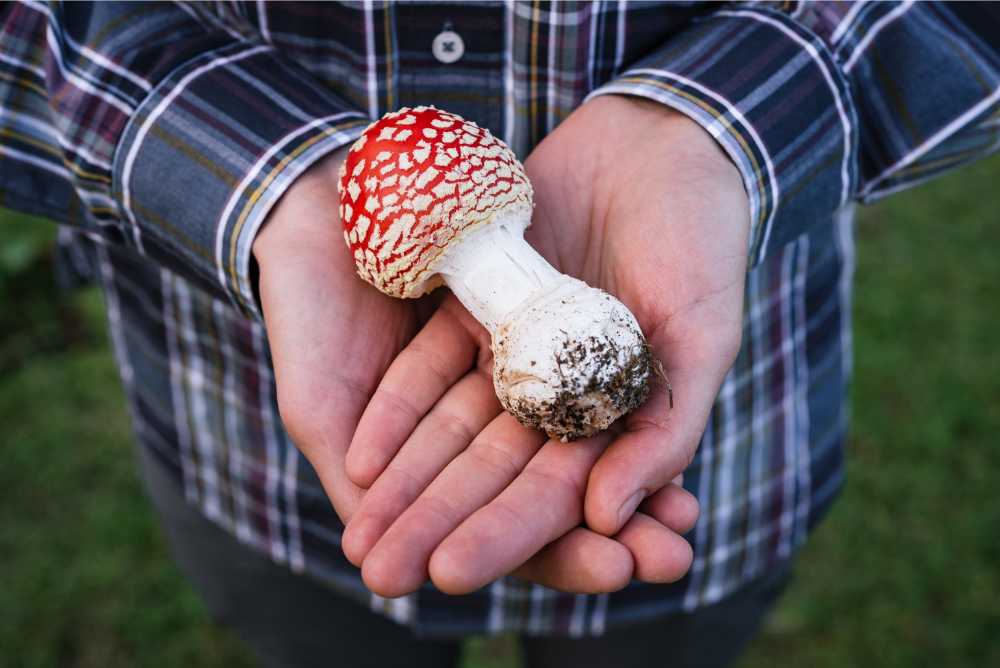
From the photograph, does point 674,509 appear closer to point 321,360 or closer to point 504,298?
point 504,298

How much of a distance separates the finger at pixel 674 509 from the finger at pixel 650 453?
4 cm

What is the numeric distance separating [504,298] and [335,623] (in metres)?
1.35

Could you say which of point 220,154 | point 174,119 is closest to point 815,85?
point 220,154

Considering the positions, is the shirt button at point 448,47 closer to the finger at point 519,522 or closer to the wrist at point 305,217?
the wrist at point 305,217

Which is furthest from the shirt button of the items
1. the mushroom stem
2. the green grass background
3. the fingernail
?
the green grass background

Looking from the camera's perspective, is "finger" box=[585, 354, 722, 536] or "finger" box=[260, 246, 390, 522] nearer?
"finger" box=[585, 354, 722, 536]

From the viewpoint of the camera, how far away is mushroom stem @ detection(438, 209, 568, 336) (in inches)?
84.9

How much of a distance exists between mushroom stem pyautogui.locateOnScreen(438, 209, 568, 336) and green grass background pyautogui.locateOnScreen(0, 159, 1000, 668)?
240 centimetres

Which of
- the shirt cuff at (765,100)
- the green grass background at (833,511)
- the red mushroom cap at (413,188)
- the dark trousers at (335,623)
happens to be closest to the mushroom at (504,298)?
the red mushroom cap at (413,188)

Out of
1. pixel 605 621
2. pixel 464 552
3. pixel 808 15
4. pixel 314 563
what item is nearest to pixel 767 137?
pixel 808 15

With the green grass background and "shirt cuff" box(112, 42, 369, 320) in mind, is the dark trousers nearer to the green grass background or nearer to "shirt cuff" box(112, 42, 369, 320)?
"shirt cuff" box(112, 42, 369, 320)

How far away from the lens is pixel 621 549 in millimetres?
1758

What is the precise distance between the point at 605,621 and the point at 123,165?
1819 mm

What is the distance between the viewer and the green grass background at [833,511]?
3.87m
